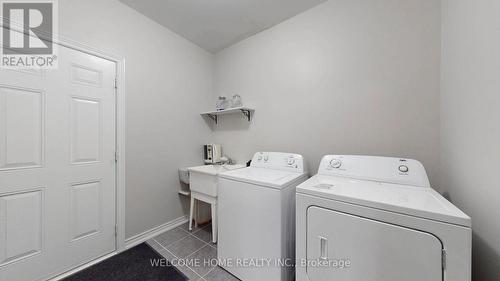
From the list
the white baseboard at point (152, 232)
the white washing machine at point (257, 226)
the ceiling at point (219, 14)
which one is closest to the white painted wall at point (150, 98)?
the white baseboard at point (152, 232)

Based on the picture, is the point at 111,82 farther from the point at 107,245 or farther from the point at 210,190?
the point at 107,245

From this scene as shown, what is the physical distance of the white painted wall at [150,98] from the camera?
164 cm

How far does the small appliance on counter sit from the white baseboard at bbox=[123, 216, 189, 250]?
0.87 meters

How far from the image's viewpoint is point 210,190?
1.92 m

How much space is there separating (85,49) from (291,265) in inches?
100

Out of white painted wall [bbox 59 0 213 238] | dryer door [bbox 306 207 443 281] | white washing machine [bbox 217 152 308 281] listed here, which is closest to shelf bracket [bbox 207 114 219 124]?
white painted wall [bbox 59 0 213 238]

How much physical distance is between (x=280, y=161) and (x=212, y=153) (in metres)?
1.14

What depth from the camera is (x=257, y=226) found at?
4.22 ft

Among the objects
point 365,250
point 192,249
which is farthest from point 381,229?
point 192,249

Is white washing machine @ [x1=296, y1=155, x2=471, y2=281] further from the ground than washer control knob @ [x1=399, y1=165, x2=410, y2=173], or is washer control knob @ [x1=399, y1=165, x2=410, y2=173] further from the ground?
washer control knob @ [x1=399, y1=165, x2=410, y2=173]

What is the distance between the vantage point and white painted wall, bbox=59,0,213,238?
1.64 meters

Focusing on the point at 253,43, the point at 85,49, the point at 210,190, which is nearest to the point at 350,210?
the point at 210,190

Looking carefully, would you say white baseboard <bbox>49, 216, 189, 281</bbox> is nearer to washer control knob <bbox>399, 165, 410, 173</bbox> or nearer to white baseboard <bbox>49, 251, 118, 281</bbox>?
white baseboard <bbox>49, 251, 118, 281</bbox>

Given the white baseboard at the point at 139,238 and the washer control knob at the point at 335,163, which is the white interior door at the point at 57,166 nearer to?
the white baseboard at the point at 139,238
